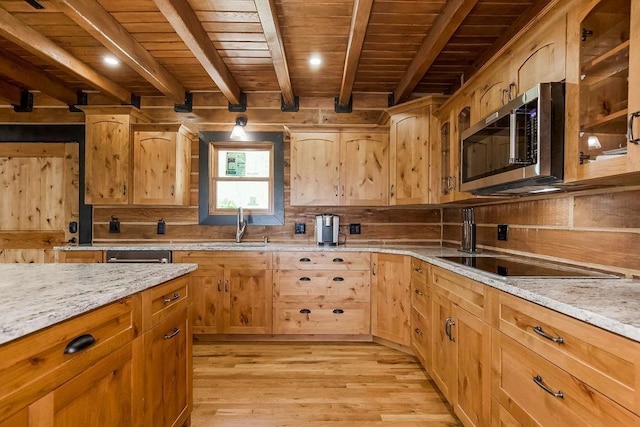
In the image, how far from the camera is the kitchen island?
2.89 feet

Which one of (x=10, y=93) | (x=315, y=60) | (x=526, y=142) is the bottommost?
(x=526, y=142)

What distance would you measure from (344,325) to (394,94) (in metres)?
2.41

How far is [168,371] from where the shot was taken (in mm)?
1639

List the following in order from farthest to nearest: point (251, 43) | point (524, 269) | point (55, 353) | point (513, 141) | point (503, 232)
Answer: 1. point (251, 43)
2. point (503, 232)
3. point (524, 269)
4. point (513, 141)
5. point (55, 353)

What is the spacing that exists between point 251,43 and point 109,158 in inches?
71.7

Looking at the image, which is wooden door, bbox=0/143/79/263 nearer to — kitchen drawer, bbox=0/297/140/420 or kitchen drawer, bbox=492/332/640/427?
kitchen drawer, bbox=0/297/140/420

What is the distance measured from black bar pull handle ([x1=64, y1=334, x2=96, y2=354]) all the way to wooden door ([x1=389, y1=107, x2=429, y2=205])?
2619 mm

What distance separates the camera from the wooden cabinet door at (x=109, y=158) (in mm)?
3453

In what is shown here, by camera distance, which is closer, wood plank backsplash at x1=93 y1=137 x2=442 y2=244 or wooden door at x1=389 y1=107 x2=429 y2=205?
wooden door at x1=389 y1=107 x2=429 y2=205

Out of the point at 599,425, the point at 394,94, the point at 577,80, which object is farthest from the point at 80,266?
the point at 394,94

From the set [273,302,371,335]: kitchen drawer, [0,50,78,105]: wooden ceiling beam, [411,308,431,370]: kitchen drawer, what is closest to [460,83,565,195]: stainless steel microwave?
[411,308,431,370]: kitchen drawer

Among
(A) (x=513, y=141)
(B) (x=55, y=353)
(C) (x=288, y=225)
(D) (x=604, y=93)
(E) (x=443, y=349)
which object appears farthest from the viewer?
(C) (x=288, y=225)

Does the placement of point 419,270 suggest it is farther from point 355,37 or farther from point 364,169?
point 355,37

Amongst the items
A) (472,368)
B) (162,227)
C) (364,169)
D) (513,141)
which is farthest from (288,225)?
(513,141)
